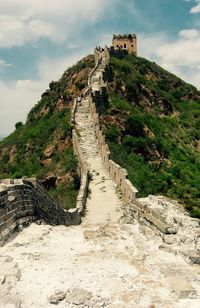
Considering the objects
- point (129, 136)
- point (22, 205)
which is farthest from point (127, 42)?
point (22, 205)

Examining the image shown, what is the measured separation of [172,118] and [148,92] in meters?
3.92

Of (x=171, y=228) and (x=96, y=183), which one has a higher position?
(x=171, y=228)

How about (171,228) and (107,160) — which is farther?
(107,160)

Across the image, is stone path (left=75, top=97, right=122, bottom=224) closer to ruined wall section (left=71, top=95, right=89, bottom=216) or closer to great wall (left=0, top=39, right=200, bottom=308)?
ruined wall section (left=71, top=95, right=89, bottom=216)

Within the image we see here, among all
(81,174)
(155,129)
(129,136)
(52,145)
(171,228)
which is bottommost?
(171,228)

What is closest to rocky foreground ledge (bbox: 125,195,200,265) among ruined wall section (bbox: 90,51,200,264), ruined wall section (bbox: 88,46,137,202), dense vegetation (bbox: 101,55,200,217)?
ruined wall section (bbox: 90,51,200,264)

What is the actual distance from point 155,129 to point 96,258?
28.1m

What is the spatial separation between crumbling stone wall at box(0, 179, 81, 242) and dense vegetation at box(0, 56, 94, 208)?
6755 millimetres

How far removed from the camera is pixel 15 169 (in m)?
28.2

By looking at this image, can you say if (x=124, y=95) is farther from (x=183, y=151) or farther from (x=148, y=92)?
(x=183, y=151)

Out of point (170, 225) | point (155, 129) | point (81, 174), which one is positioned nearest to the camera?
point (170, 225)

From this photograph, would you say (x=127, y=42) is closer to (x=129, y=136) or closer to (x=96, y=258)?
(x=129, y=136)

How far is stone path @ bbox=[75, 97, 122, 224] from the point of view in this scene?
53.4ft

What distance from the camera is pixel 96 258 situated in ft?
22.7
